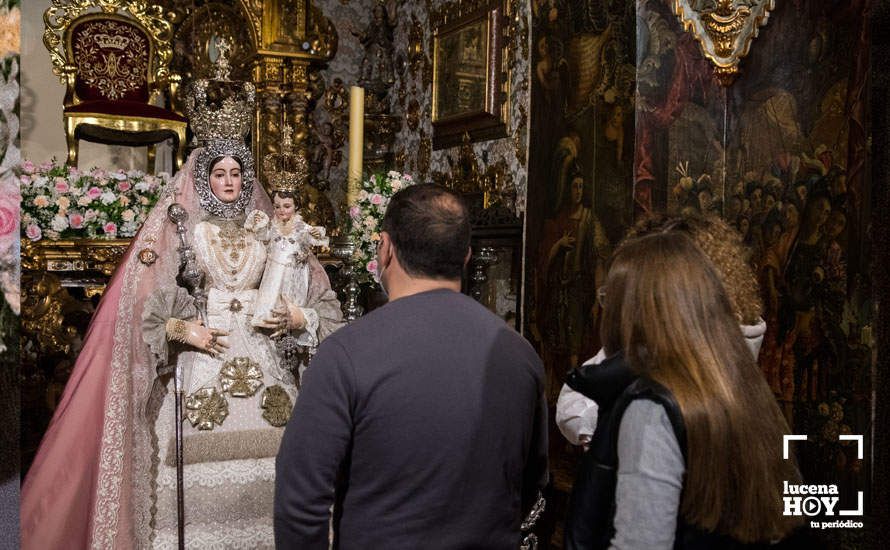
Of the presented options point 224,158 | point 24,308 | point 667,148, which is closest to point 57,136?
point 24,308

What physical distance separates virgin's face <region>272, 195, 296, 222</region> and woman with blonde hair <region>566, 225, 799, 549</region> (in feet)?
8.91

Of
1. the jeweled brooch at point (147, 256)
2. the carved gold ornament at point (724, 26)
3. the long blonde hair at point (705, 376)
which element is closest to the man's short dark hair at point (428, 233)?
the long blonde hair at point (705, 376)

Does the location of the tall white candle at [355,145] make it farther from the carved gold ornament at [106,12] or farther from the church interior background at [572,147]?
the carved gold ornament at [106,12]

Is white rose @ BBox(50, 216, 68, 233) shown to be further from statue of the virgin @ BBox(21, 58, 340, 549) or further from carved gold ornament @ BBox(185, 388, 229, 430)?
carved gold ornament @ BBox(185, 388, 229, 430)

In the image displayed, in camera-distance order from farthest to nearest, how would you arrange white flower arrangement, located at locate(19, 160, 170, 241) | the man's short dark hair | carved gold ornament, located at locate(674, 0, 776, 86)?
white flower arrangement, located at locate(19, 160, 170, 241) → carved gold ornament, located at locate(674, 0, 776, 86) → the man's short dark hair

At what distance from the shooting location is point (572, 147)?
541 cm

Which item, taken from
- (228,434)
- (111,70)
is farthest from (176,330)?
(111,70)

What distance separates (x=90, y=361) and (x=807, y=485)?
10.3ft

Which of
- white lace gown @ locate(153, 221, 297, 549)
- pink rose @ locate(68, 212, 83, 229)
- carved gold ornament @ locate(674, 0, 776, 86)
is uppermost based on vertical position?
carved gold ornament @ locate(674, 0, 776, 86)

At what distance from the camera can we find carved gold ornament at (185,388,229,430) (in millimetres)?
4094

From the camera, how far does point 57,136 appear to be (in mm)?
8406

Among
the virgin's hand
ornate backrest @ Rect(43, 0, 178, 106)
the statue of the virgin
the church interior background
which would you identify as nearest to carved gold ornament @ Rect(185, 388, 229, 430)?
the statue of the virgin

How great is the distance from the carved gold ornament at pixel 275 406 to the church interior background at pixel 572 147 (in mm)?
1538

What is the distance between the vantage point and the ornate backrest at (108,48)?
7734mm
